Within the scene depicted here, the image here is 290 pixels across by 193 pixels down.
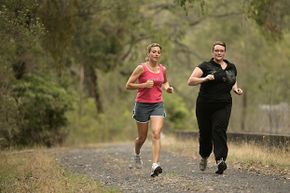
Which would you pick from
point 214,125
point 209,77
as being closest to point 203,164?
point 214,125

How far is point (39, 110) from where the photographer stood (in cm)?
2572

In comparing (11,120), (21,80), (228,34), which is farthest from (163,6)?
(11,120)

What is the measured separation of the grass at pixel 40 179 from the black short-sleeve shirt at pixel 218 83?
8.79 ft

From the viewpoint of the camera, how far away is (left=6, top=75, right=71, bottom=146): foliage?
24.5m

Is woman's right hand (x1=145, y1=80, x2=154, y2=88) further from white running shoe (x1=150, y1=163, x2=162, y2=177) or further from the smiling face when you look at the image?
white running shoe (x1=150, y1=163, x2=162, y2=177)

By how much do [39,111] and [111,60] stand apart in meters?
6.93

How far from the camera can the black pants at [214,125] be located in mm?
12039

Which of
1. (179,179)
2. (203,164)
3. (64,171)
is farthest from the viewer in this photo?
(64,171)

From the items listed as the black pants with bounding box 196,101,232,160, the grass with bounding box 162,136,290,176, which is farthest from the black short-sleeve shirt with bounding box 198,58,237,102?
the grass with bounding box 162,136,290,176

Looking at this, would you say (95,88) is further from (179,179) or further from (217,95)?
(179,179)

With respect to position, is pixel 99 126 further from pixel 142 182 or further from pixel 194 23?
pixel 142 182

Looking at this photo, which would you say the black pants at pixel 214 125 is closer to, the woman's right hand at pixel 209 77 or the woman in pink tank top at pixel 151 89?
the woman's right hand at pixel 209 77

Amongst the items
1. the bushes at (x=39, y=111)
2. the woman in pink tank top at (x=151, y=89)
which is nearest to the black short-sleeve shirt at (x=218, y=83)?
the woman in pink tank top at (x=151, y=89)

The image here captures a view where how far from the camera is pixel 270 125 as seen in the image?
22.7 m
